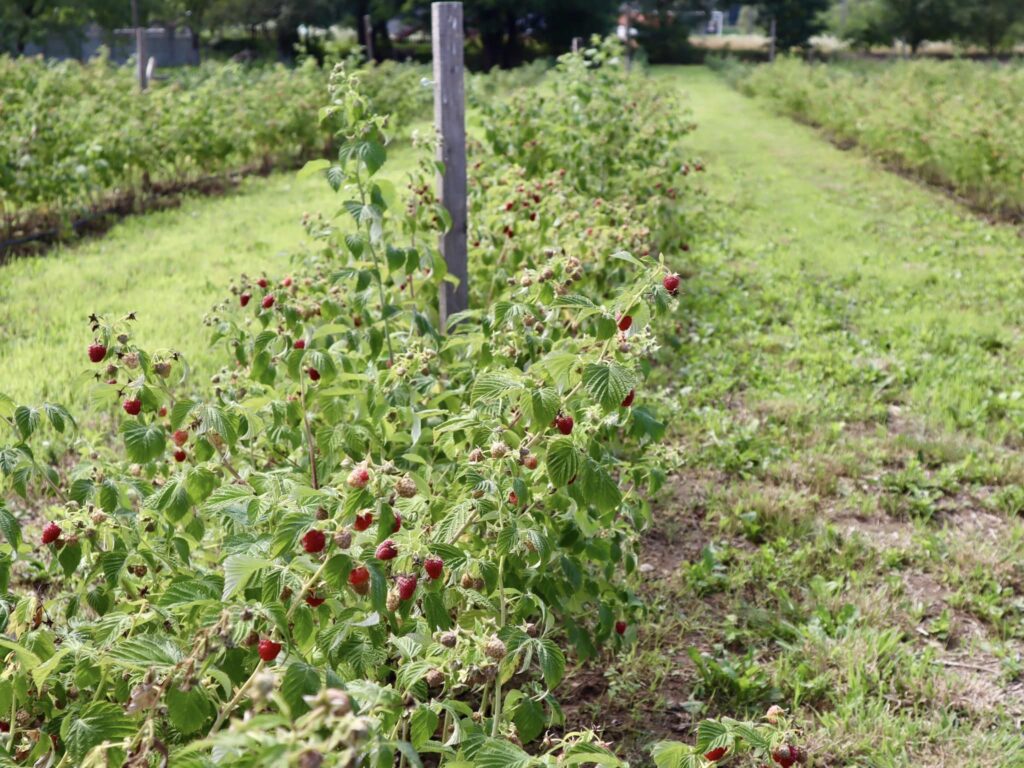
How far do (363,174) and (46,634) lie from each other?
1908 millimetres

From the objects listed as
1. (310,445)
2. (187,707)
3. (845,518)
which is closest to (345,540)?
(187,707)

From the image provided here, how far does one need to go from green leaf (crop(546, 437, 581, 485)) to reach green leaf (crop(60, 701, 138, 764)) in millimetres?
824

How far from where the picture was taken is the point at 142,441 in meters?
1.96

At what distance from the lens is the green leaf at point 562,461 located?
1803 millimetres

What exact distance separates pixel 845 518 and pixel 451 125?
219 centimetres

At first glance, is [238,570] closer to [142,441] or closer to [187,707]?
[187,707]

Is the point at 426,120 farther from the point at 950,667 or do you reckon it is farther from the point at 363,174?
the point at 950,667

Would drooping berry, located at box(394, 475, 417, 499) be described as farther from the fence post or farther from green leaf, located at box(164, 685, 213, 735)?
the fence post

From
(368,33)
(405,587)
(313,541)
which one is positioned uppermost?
(368,33)

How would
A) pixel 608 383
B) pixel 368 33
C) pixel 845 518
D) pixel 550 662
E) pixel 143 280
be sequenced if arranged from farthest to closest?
pixel 368 33
pixel 143 280
pixel 845 518
pixel 608 383
pixel 550 662

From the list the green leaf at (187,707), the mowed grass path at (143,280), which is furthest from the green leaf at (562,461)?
the mowed grass path at (143,280)

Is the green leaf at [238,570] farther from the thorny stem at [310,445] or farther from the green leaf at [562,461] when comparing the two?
the thorny stem at [310,445]

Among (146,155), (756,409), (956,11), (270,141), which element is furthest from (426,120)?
(956,11)

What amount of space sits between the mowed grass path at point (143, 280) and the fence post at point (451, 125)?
2.30 ft
